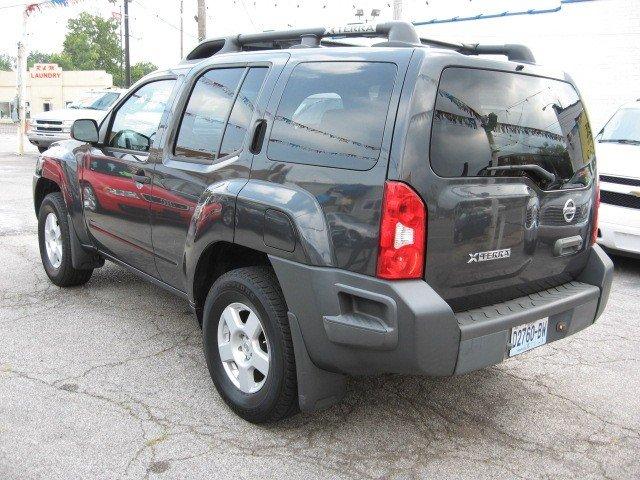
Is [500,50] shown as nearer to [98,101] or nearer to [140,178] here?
[140,178]

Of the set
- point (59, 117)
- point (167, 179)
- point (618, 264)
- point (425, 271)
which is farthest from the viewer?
point (59, 117)

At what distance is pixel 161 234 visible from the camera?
13.6ft

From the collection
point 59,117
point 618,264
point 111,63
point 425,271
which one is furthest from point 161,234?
point 111,63

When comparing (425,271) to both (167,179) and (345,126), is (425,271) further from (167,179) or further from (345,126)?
(167,179)

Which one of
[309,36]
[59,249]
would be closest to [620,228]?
[309,36]

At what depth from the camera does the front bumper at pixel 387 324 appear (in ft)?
8.98

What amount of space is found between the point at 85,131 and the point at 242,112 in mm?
1750

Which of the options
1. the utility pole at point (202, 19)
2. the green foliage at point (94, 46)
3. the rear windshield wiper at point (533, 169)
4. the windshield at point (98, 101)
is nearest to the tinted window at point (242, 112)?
the rear windshield wiper at point (533, 169)

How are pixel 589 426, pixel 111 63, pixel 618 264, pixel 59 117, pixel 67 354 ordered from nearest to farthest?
pixel 589 426 → pixel 67 354 → pixel 618 264 → pixel 59 117 → pixel 111 63

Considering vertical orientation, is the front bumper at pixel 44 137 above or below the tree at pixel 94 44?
below

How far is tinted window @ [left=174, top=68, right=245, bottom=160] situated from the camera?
376cm

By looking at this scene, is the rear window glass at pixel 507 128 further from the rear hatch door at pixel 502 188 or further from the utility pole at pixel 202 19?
the utility pole at pixel 202 19

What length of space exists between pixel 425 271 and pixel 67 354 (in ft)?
8.56

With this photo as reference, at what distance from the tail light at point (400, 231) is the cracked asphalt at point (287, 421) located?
0.98m
